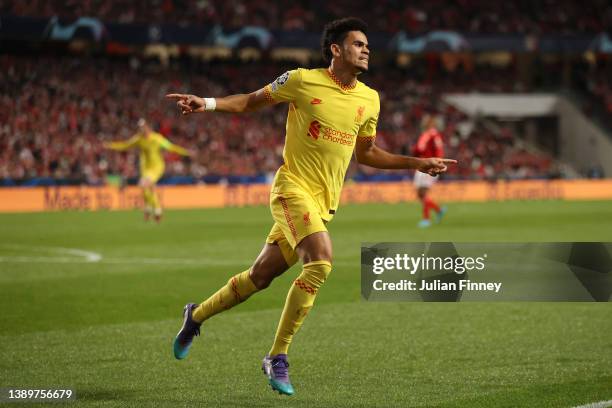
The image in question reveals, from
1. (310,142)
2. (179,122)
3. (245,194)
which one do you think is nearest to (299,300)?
(310,142)

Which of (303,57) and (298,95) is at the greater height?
(298,95)

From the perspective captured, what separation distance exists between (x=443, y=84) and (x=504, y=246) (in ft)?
154

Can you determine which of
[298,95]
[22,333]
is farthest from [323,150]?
[22,333]

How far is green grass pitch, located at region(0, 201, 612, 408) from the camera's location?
6.74 metres

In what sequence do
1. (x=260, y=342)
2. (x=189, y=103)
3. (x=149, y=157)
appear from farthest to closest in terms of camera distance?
(x=149, y=157), (x=260, y=342), (x=189, y=103)

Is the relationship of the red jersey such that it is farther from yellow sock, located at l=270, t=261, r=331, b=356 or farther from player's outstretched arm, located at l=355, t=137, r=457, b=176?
yellow sock, located at l=270, t=261, r=331, b=356

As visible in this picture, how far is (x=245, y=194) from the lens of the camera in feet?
114

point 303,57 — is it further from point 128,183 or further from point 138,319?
point 138,319

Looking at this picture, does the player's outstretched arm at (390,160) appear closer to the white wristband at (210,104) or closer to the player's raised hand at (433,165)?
the player's raised hand at (433,165)

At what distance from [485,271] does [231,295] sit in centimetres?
203

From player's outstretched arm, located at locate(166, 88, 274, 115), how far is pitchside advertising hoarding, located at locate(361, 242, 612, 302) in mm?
1458

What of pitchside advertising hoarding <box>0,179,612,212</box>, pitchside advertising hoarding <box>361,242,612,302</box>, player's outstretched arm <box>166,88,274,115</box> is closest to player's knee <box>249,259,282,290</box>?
pitchside advertising hoarding <box>361,242,612,302</box>

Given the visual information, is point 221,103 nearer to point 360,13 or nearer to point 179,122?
point 179,122

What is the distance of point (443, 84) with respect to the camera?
54.1 meters
